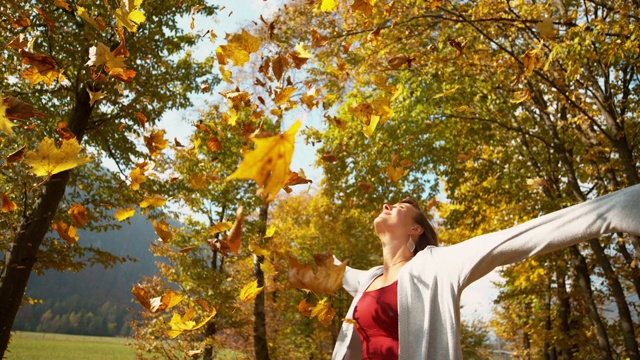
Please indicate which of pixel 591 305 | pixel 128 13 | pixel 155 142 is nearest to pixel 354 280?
pixel 155 142

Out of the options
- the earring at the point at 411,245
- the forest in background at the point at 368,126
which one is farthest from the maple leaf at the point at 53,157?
the earring at the point at 411,245

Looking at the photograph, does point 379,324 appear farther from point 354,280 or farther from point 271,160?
point 271,160

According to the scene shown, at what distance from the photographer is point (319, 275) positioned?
200 centimetres

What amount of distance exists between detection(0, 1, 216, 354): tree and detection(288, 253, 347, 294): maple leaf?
14.6 feet

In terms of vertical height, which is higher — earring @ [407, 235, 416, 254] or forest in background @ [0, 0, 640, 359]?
forest in background @ [0, 0, 640, 359]

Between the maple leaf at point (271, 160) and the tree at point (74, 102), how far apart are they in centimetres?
508

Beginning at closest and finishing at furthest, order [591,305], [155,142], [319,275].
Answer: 1. [319,275]
2. [155,142]
3. [591,305]

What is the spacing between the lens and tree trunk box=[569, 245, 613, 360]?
815 centimetres

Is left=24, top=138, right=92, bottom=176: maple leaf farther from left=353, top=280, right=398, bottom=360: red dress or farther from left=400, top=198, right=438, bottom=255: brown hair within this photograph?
left=400, top=198, right=438, bottom=255: brown hair

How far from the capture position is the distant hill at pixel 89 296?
118938mm

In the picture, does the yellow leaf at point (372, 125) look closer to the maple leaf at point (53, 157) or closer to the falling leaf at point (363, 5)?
the falling leaf at point (363, 5)

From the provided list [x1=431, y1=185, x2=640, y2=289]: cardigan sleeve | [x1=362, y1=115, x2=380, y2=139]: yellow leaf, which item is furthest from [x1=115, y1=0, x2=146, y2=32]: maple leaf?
[x1=431, y1=185, x2=640, y2=289]: cardigan sleeve

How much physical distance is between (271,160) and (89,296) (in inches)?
7674

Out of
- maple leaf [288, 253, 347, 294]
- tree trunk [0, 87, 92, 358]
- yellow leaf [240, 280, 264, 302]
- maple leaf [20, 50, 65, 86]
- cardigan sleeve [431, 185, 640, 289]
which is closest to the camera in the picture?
cardigan sleeve [431, 185, 640, 289]
